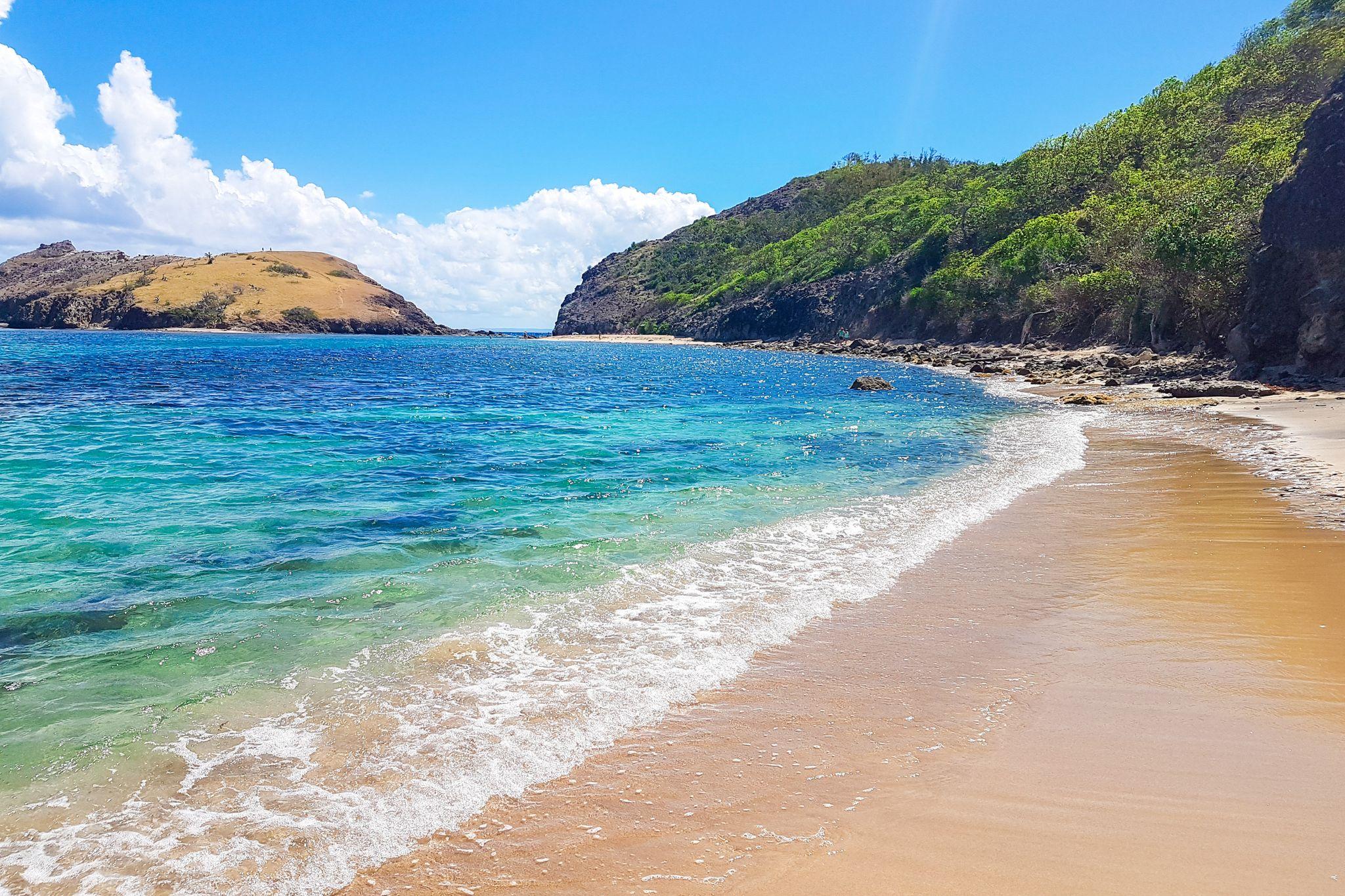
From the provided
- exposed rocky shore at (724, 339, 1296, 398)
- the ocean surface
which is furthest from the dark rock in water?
the ocean surface

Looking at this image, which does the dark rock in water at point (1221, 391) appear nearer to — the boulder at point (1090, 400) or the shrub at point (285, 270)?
the boulder at point (1090, 400)

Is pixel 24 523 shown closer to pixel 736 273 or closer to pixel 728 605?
pixel 728 605

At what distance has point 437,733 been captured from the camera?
490 cm

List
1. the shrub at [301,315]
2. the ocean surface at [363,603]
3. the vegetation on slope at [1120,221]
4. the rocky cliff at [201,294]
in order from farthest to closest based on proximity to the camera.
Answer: the shrub at [301,315], the rocky cliff at [201,294], the vegetation on slope at [1120,221], the ocean surface at [363,603]

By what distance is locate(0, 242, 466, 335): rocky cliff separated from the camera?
12419cm

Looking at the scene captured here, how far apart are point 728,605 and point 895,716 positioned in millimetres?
2592

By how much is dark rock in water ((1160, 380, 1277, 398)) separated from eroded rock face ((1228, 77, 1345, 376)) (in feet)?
6.79

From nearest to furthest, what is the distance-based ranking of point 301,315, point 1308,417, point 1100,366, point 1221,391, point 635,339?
point 1308,417
point 1221,391
point 1100,366
point 635,339
point 301,315

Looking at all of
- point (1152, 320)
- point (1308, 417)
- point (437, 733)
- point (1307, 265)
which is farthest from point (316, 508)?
point (1152, 320)

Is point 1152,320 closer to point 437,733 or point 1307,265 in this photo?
point 1307,265

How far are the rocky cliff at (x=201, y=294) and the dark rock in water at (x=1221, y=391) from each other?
144 meters

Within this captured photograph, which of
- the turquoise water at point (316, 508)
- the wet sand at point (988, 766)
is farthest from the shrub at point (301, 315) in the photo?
the wet sand at point (988, 766)

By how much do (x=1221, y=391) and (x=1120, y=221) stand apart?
23530mm

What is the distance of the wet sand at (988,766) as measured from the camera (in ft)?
11.4
